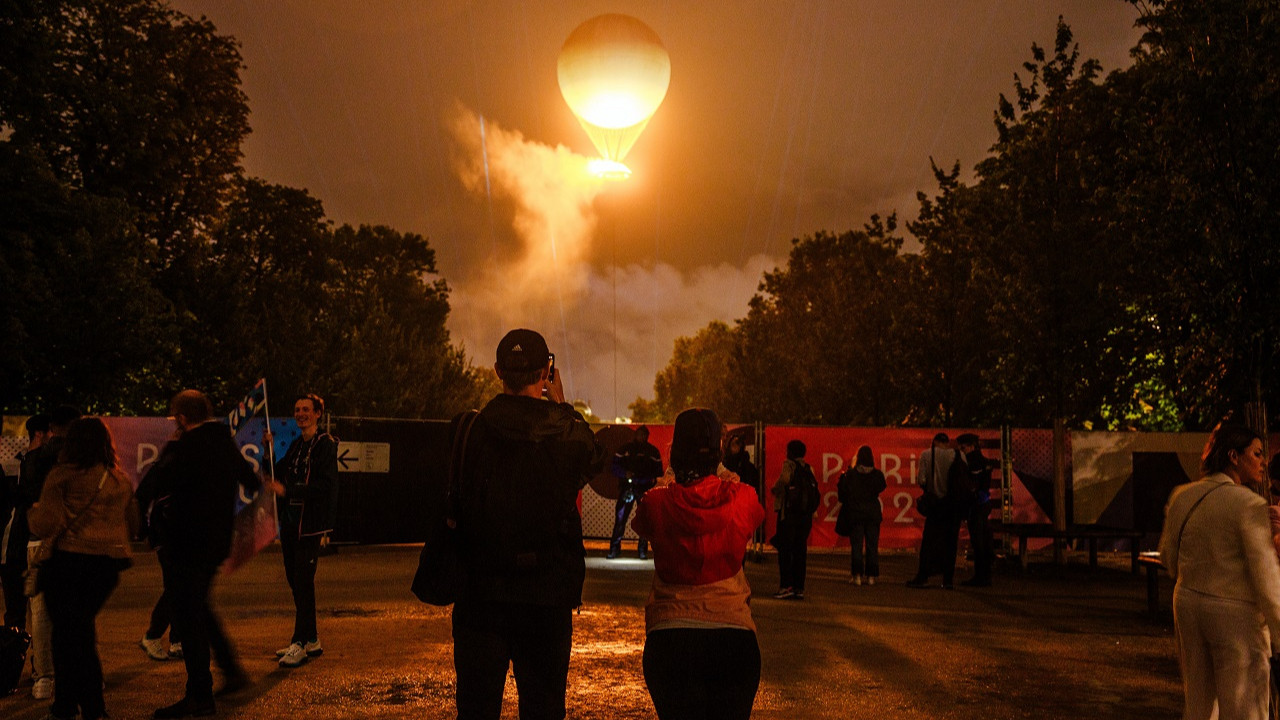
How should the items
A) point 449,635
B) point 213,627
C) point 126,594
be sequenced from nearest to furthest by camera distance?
point 213,627, point 449,635, point 126,594

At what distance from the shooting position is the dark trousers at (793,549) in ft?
42.8

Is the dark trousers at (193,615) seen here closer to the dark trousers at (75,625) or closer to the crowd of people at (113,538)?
the crowd of people at (113,538)

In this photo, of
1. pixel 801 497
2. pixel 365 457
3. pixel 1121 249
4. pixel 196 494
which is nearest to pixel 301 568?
pixel 196 494

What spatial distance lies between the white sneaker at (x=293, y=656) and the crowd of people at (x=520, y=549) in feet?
0.04

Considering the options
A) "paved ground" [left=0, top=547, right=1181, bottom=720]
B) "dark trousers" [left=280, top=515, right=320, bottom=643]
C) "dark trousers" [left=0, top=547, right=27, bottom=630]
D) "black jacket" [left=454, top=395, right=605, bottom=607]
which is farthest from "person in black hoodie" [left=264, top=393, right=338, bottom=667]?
"black jacket" [left=454, top=395, right=605, bottom=607]

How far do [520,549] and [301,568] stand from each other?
4648 millimetres

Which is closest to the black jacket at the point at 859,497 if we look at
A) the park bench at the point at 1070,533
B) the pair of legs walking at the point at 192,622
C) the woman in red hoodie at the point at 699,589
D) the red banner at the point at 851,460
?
the park bench at the point at 1070,533

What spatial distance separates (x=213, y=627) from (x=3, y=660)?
4.97 feet

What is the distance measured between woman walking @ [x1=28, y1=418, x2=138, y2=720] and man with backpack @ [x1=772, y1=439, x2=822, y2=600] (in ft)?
27.4

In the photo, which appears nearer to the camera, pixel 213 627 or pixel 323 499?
pixel 213 627

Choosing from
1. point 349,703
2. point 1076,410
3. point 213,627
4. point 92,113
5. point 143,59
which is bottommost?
point 349,703

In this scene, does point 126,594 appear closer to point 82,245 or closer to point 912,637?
point 912,637

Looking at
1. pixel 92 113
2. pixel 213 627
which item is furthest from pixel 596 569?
pixel 92 113

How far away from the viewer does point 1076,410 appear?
2472 cm
